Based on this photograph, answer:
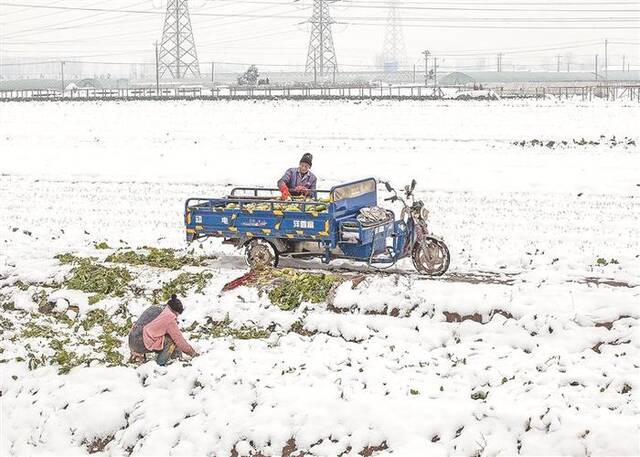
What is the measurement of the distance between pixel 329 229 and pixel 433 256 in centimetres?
192

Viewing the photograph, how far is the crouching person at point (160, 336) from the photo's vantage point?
12.1m

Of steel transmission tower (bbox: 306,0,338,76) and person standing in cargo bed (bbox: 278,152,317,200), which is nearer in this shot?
person standing in cargo bed (bbox: 278,152,317,200)

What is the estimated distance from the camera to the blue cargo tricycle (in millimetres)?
15727

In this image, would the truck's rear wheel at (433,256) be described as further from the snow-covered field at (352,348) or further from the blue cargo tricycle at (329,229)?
the snow-covered field at (352,348)

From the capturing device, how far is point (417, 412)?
1038cm

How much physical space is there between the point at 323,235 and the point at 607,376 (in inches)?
248

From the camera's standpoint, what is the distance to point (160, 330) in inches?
476

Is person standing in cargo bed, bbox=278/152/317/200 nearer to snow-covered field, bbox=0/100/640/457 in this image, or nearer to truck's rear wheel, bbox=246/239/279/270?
truck's rear wheel, bbox=246/239/279/270

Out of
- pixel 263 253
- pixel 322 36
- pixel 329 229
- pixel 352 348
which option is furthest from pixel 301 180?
pixel 322 36

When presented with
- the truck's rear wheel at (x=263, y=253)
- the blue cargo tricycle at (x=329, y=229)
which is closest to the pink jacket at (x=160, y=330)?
the blue cargo tricycle at (x=329, y=229)

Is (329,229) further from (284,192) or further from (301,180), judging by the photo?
(301,180)

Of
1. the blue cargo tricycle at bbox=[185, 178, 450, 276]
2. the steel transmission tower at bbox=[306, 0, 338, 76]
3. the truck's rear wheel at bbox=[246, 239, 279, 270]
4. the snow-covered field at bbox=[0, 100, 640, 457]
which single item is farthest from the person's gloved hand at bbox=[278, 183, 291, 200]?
the steel transmission tower at bbox=[306, 0, 338, 76]

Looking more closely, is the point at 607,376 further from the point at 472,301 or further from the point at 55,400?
the point at 55,400

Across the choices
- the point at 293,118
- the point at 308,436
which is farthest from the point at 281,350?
the point at 293,118
